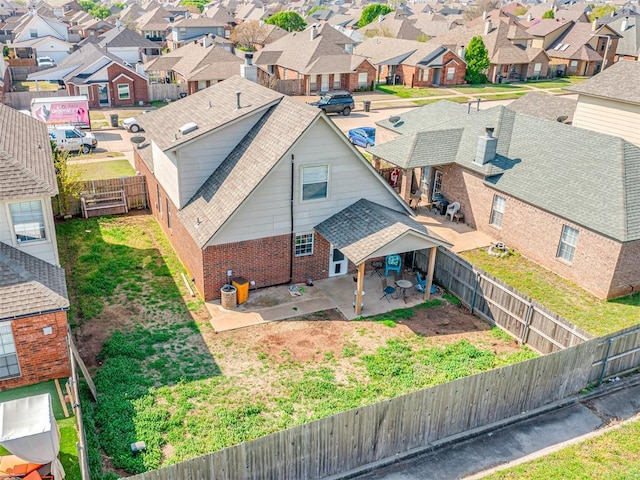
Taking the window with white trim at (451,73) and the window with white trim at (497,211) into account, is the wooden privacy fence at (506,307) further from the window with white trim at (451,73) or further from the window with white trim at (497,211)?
the window with white trim at (451,73)

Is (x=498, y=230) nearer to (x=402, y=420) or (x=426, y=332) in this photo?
(x=426, y=332)

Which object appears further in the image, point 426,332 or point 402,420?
point 426,332

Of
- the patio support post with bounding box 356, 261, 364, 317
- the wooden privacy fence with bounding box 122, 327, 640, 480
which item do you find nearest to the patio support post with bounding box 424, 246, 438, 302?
the patio support post with bounding box 356, 261, 364, 317

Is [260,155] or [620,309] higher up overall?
[260,155]

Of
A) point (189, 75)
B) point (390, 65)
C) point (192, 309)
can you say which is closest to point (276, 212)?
point (192, 309)

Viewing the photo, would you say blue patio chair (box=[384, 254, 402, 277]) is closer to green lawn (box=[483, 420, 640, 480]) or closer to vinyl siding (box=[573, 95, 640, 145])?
green lawn (box=[483, 420, 640, 480])

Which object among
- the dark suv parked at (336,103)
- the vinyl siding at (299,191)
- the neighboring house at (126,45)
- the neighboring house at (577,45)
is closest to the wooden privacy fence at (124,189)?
the vinyl siding at (299,191)
